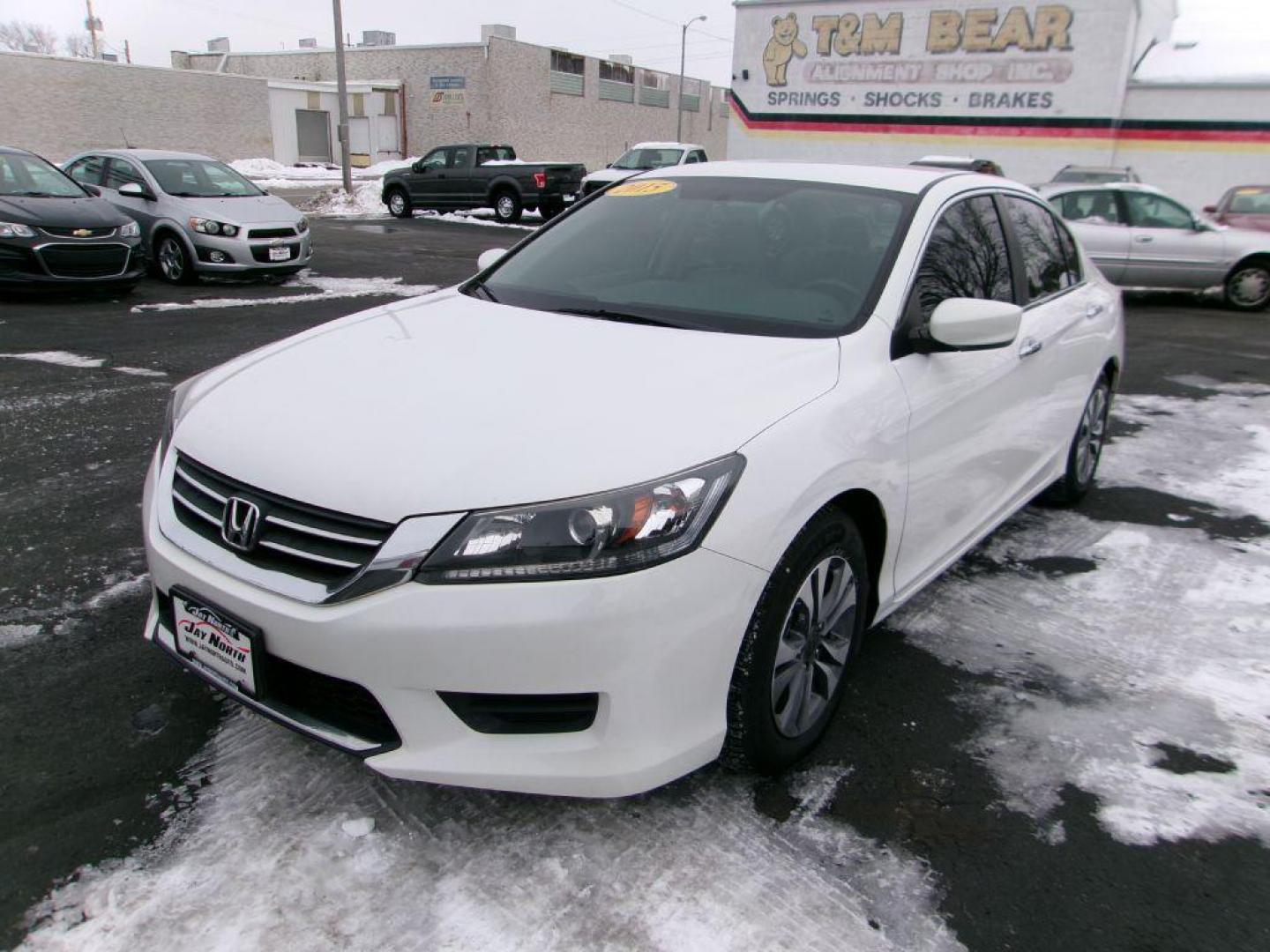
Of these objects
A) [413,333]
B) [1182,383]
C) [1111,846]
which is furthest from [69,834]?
[1182,383]

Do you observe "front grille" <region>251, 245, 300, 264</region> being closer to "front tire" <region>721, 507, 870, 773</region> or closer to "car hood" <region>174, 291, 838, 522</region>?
"car hood" <region>174, 291, 838, 522</region>

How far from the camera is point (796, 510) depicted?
2.29 m

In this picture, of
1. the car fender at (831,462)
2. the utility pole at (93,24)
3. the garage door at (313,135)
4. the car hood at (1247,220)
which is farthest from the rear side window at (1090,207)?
the utility pole at (93,24)

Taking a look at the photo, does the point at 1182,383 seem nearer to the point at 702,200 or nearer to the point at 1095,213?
the point at 1095,213

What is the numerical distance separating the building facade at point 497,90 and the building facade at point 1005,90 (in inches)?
793

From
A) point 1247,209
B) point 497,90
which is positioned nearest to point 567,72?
point 497,90

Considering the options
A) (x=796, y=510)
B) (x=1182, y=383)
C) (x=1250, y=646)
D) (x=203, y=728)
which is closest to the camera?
(x=796, y=510)

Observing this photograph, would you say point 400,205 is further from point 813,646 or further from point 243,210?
point 813,646

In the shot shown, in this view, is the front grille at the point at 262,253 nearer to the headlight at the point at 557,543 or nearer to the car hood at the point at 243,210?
the car hood at the point at 243,210

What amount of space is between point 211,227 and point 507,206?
37.3 ft

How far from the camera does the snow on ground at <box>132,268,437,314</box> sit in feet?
31.7

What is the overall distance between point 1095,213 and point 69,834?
12.7 metres

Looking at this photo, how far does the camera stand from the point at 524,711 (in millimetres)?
2096

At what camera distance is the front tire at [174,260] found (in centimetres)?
1086
